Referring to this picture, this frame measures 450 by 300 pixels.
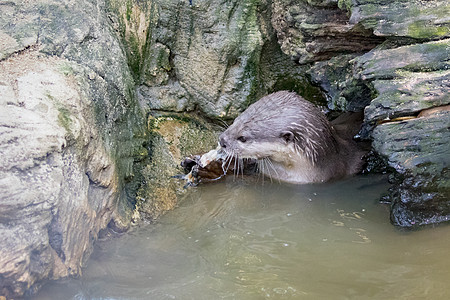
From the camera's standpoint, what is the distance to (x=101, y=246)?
245 cm

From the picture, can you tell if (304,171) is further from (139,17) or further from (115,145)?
(139,17)

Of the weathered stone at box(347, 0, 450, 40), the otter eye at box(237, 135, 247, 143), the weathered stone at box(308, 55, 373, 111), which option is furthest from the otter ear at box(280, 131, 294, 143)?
the weathered stone at box(347, 0, 450, 40)

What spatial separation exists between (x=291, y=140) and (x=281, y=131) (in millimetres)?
105

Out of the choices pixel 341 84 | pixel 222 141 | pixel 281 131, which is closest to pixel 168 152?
pixel 222 141

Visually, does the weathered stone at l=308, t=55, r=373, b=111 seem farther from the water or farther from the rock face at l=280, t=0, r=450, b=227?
the water

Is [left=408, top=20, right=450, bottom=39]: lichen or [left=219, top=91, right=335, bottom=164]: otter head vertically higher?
[left=408, top=20, right=450, bottom=39]: lichen

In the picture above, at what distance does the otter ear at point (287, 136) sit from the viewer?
3.19m

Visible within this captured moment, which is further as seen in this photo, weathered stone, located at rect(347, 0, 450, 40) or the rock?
the rock

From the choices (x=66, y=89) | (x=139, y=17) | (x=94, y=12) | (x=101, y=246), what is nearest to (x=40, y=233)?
(x=101, y=246)

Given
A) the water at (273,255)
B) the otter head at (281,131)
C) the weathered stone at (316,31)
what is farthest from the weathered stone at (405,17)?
the water at (273,255)

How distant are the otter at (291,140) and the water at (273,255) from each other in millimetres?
288

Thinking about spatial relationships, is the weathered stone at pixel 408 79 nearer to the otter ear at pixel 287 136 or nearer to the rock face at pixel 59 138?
the otter ear at pixel 287 136

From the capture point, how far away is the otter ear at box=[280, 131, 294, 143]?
3186 mm

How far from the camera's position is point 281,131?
10.5 feet
